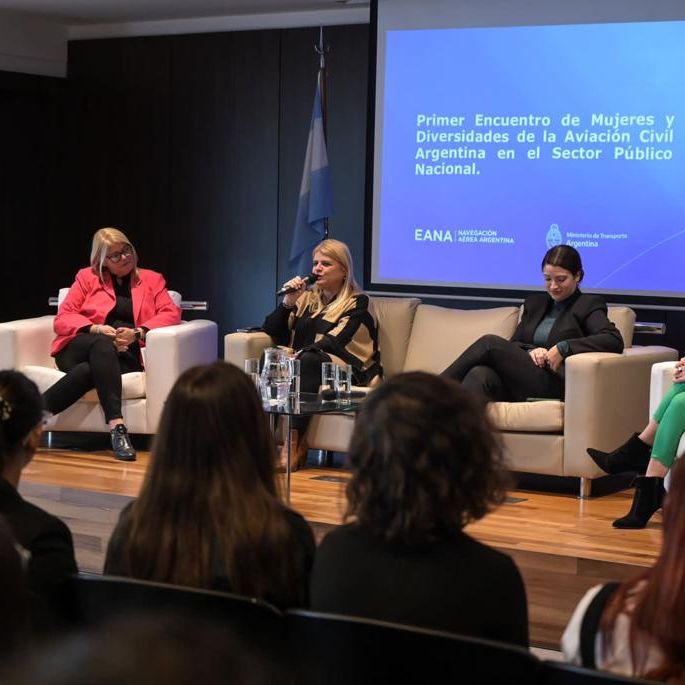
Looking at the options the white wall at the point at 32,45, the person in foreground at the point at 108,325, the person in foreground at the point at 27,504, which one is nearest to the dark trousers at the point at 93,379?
the person in foreground at the point at 108,325

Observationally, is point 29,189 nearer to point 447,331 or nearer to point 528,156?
point 528,156

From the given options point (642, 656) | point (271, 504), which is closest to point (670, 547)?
point (642, 656)

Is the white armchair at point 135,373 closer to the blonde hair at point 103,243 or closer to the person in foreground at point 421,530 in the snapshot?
the blonde hair at point 103,243

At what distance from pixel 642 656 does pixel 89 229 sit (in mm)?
7639

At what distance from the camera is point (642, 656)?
1.47 m

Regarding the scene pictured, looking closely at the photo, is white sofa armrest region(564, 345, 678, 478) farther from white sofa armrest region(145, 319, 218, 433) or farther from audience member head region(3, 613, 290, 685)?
audience member head region(3, 613, 290, 685)

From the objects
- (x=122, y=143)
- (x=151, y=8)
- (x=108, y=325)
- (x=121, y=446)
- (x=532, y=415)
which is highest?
(x=151, y=8)

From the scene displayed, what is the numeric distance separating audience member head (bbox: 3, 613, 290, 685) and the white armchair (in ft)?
16.9

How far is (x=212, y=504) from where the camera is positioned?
1802 mm

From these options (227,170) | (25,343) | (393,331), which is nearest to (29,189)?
(227,170)

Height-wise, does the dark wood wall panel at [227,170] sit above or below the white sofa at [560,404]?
above

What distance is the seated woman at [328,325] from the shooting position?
18.8ft

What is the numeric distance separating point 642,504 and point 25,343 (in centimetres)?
322

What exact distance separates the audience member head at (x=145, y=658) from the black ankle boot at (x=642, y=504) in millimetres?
4021
